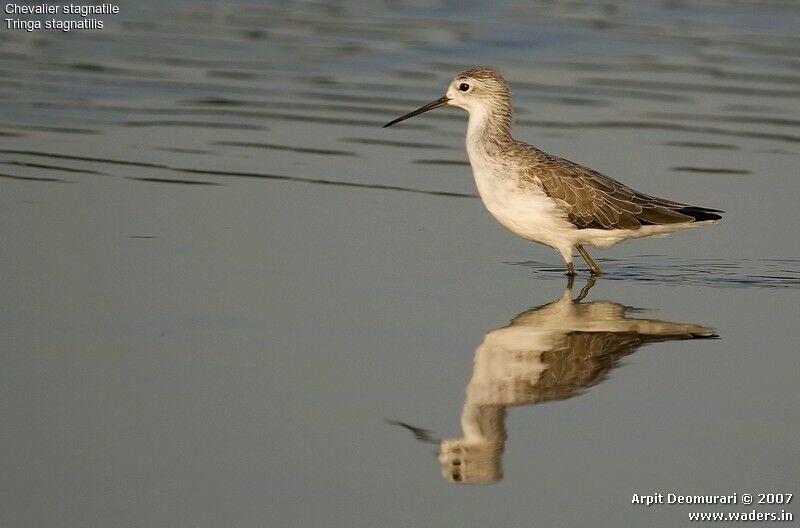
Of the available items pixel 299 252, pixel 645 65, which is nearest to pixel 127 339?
pixel 299 252

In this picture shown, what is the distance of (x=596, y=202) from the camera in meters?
12.3

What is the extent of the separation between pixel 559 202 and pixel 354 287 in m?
2.09

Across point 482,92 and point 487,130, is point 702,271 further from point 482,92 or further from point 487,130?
point 482,92

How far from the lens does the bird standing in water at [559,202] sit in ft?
39.4

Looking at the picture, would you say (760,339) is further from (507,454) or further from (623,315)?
(507,454)

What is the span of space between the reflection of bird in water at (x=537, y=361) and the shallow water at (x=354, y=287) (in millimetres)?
28

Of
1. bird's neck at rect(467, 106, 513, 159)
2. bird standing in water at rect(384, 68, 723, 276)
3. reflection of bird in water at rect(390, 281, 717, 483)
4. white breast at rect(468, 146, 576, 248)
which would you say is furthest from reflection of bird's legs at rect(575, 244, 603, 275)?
bird's neck at rect(467, 106, 513, 159)

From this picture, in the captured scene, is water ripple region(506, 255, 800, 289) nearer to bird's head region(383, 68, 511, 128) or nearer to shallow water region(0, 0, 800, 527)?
shallow water region(0, 0, 800, 527)

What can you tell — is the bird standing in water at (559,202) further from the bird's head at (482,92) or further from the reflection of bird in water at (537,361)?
the reflection of bird in water at (537,361)

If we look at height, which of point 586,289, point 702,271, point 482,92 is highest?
point 482,92

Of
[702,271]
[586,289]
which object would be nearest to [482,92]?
[586,289]

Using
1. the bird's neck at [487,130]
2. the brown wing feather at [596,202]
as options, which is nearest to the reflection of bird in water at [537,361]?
the brown wing feather at [596,202]

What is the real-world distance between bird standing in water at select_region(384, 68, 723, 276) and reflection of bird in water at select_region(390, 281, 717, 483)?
86 centimetres

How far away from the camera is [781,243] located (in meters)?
12.5
